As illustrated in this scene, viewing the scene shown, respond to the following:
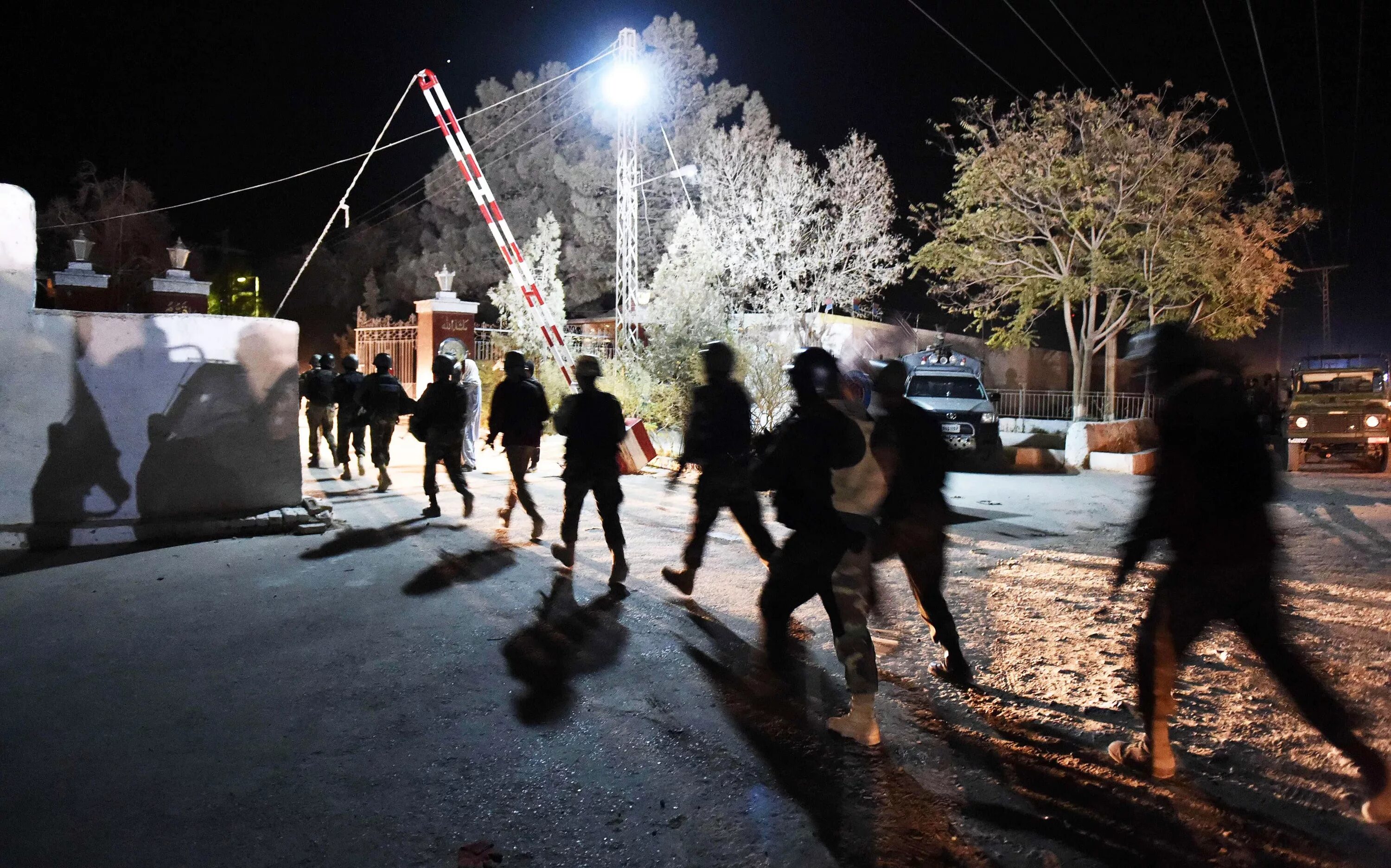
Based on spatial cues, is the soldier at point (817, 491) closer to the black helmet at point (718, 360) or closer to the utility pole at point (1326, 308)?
the black helmet at point (718, 360)

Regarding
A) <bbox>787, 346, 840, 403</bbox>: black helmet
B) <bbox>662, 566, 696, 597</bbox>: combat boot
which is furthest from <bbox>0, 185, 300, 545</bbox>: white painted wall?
<bbox>787, 346, 840, 403</bbox>: black helmet

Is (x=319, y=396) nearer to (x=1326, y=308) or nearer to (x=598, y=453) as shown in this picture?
(x=598, y=453)

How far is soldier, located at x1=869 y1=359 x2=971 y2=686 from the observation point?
178 inches

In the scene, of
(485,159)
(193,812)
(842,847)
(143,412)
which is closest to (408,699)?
(193,812)

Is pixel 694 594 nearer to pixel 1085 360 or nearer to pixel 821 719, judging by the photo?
pixel 821 719

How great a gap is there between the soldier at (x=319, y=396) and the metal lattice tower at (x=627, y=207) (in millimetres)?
6580

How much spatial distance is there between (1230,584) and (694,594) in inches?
147

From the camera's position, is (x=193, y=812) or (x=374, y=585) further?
(x=374, y=585)

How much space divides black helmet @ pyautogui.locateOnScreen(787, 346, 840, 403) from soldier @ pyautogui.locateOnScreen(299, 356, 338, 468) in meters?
9.07

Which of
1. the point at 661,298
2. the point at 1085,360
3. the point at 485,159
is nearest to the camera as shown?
the point at 661,298

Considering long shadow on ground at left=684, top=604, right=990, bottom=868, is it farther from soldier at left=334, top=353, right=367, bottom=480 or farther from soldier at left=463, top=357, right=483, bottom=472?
soldier at left=463, top=357, right=483, bottom=472

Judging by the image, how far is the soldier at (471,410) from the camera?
1239cm

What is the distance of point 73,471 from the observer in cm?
741

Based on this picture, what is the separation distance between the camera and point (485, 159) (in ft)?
98.4
